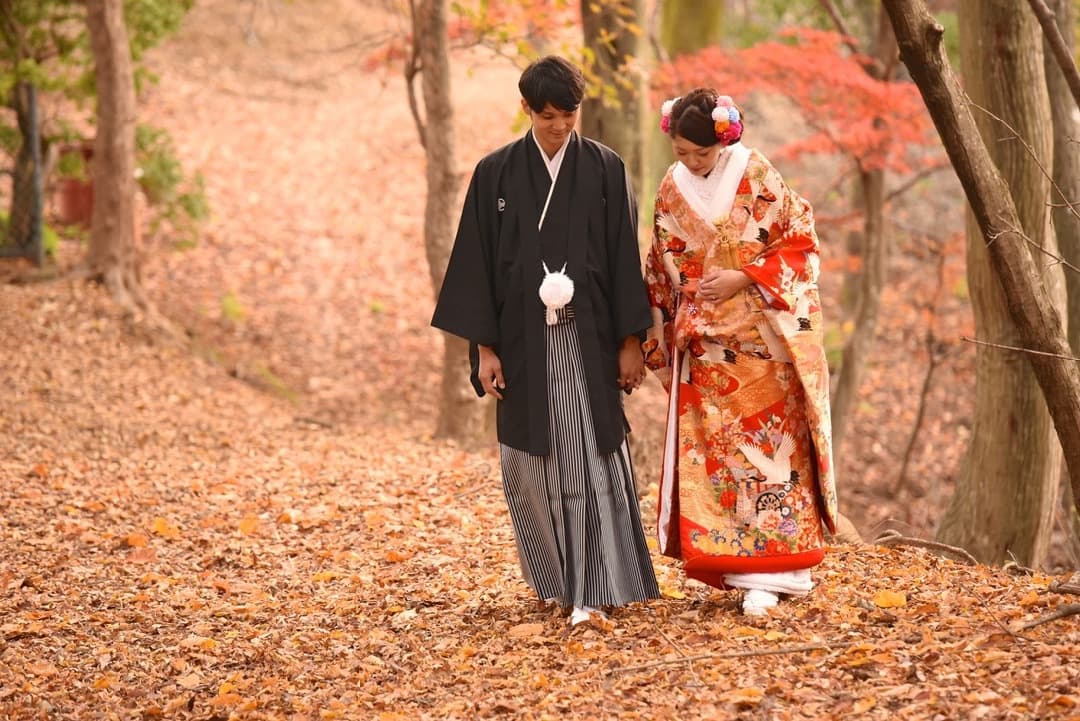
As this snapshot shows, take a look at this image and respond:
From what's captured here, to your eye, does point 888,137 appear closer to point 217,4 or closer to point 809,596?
point 809,596

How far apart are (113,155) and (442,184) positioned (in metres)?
3.47

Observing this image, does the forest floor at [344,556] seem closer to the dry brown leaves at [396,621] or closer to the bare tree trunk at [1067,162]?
the dry brown leaves at [396,621]

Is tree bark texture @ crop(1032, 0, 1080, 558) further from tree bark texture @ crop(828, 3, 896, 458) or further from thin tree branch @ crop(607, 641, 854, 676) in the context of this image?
tree bark texture @ crop(828, 3, 896, 458)

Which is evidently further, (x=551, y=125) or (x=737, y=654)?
(x=551, y=125)

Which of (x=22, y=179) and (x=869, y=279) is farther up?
(x=22, y=179)

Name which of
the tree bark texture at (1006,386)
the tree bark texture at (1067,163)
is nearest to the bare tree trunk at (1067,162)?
the tree bark texture at (1067,163)

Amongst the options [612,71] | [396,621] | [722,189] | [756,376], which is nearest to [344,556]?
[396,621]

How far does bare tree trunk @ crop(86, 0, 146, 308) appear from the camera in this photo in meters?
10.0

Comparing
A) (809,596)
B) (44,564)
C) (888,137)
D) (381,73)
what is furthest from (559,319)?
(381,73)

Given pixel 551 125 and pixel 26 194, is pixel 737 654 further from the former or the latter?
pixel 26 194

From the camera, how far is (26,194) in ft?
37.9

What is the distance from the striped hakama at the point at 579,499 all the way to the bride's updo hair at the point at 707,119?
0.76m

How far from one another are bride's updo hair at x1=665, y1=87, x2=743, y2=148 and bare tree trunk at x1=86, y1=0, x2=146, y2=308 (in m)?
7.44

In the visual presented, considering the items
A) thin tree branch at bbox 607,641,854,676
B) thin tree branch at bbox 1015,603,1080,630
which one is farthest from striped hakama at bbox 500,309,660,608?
thin tree branch at bbox 1015,603,1080,630
